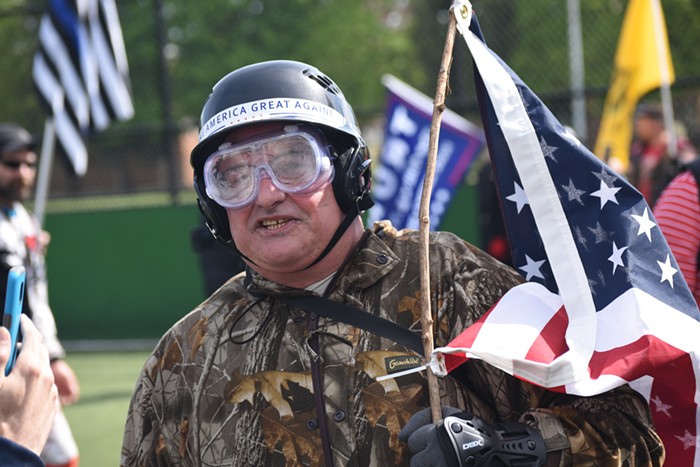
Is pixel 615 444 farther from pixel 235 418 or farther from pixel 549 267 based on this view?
pixel 235 418

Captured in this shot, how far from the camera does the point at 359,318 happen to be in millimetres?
2586

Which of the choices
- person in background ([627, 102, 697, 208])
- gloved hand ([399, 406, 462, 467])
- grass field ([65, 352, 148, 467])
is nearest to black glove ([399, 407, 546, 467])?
gloved hand ([399, 406, 462, 467])

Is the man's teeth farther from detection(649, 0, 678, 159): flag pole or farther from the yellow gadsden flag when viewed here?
detection(649, 0, 678, 159): flag pole

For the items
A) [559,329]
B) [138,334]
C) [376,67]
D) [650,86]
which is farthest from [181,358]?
[376,67]

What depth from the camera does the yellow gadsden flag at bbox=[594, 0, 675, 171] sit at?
7.85m

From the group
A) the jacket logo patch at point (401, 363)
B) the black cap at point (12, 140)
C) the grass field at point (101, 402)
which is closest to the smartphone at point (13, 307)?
the jacket logo patch at point (401, 363)

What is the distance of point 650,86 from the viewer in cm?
798

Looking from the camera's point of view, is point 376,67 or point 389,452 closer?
point 389,452

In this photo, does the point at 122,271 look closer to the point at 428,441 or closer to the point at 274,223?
the point at 274,223

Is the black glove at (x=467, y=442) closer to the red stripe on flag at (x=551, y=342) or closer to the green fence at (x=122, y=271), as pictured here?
the red stripe on flag at (x=551, y=342)

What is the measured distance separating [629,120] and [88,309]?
7318mm

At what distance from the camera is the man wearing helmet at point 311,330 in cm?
248

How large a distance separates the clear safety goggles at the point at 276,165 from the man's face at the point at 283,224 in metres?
0.02

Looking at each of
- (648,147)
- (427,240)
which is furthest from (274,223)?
(648,147)
